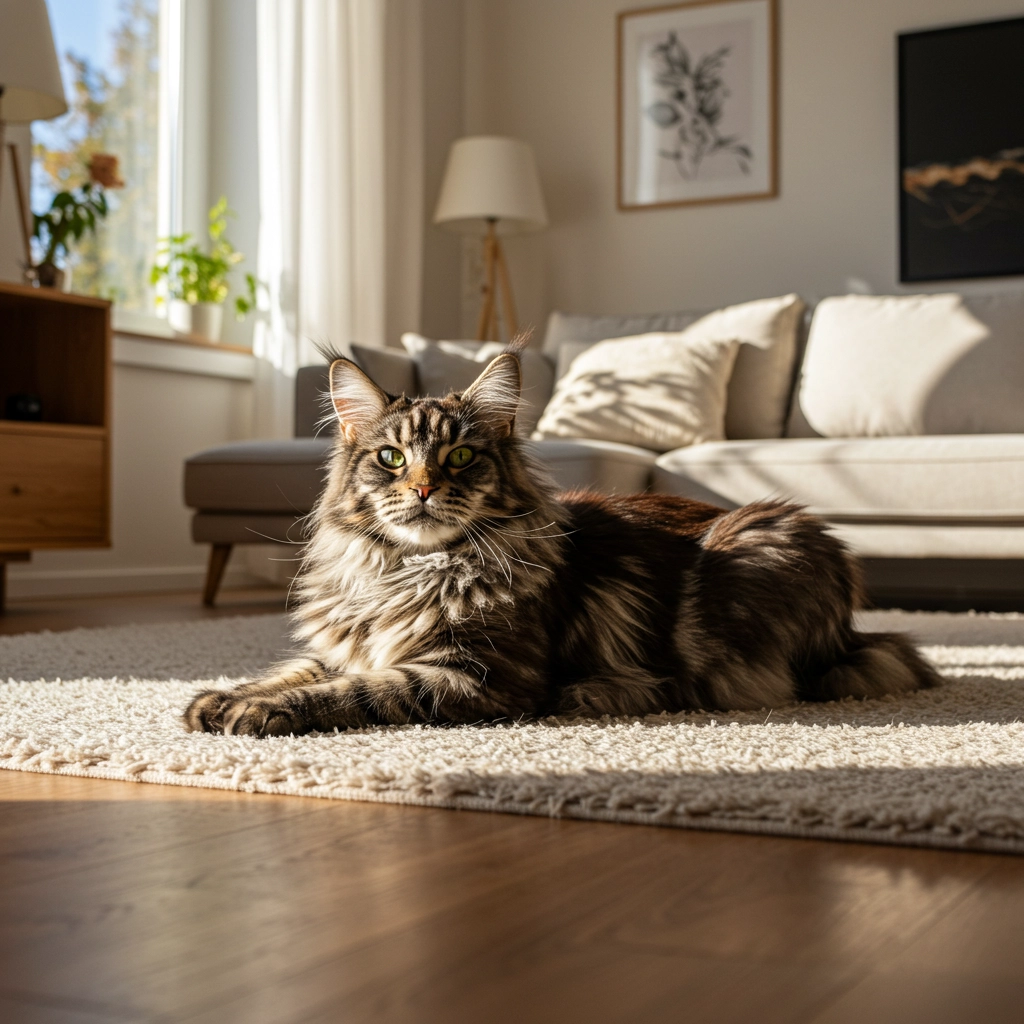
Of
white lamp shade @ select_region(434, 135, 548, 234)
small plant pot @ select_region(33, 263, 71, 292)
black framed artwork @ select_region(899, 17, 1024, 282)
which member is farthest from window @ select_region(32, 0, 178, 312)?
black framed artwork @ select_region(899, 17, 1024, 282)

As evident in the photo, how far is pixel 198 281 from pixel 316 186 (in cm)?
61

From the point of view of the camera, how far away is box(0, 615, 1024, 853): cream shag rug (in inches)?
44.2

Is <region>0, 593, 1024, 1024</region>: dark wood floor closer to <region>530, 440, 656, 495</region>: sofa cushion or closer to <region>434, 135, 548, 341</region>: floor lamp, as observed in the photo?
<region>530, 440, 656, 495</region>: sofa cushion

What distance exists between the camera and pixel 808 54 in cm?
545

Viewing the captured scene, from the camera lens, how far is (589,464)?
3.65 metres

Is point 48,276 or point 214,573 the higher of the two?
point 48,276

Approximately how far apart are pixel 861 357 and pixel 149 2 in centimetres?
321

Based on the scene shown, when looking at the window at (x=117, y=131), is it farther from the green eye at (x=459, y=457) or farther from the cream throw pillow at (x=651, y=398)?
the green eye at (x=459, y=457)

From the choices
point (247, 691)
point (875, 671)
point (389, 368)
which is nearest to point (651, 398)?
point (389, 368)

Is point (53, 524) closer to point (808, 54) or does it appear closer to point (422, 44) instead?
point (422, 44)

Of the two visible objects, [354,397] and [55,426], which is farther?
[55,426]

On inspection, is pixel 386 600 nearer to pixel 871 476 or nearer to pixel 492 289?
pixel 871 476

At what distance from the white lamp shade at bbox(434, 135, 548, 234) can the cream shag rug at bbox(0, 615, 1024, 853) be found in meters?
3.72

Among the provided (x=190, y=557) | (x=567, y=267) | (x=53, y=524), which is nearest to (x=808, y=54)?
(x=567, y=267)
